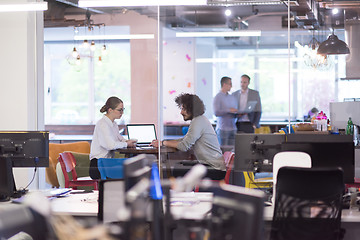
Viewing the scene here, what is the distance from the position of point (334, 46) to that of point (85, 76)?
10.8ft

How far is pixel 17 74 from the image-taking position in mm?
7148

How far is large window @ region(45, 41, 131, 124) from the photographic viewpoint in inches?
284

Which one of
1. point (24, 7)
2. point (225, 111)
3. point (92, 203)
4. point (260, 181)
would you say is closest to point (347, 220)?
point (260, 181)

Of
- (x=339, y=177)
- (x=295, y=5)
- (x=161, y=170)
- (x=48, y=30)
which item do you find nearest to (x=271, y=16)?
(x=295, y=5)

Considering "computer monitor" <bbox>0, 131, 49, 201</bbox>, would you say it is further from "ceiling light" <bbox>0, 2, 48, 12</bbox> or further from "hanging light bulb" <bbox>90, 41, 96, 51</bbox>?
"hanging light bulb" <bbox>90, 41, 96, 51</bbox>

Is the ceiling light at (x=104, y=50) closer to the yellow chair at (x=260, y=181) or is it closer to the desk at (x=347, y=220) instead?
the yellow chair at (x=260, y=181)

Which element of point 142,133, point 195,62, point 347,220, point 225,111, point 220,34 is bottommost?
point 347,220

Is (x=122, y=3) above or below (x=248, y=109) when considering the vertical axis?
above

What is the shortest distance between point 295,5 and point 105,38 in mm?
2450

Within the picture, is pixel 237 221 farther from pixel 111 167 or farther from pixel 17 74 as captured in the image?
pixel 17 74

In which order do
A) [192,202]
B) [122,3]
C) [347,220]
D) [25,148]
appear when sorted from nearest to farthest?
1. [347,220]
2. [192,202]
3. [25,148]
4. [122,3]

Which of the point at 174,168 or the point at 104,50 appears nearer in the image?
the point at 174,168

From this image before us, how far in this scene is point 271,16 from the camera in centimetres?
692

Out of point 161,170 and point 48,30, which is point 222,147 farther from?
point 48,30
